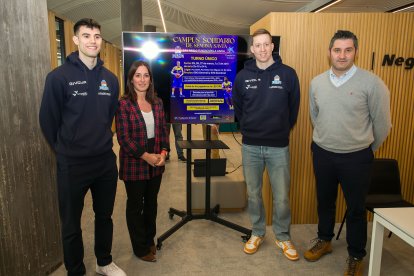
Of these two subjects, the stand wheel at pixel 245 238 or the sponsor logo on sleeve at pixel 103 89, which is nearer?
the sponsor logo on sleeve at pixel 103 89

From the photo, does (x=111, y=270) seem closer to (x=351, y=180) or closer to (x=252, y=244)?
(x=252, y=244)

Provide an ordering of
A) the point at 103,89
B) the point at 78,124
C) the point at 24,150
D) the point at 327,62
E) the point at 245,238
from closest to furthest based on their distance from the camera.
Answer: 1. the point at 78,124
2. the point at 103,89
3. the point at 24,150
4. the point at 245,238
5. the point at 327,62

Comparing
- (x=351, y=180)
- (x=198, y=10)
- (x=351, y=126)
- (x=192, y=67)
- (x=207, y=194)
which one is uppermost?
(x=198, y=10)

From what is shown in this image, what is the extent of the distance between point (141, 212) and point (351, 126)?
176cm

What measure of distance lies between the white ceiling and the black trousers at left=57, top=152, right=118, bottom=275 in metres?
5.29

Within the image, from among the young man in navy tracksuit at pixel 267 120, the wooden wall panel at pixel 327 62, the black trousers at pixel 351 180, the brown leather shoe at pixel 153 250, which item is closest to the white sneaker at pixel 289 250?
the young man in navy tracksuit at pixel 267 120

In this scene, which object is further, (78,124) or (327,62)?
(327,62)

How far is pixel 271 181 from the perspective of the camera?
2832 mm

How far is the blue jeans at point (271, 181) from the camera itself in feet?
8.94

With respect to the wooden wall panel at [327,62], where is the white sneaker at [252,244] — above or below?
below

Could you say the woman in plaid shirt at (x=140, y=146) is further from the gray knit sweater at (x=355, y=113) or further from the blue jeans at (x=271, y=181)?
the gray knit sweater at (x=355, y=113)

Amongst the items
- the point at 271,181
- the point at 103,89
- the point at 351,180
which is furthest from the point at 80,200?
the point at 351,180

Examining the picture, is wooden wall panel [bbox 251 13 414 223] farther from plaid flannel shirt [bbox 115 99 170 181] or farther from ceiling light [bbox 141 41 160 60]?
plaid flannel shirt [bbox 115 99 170 181]

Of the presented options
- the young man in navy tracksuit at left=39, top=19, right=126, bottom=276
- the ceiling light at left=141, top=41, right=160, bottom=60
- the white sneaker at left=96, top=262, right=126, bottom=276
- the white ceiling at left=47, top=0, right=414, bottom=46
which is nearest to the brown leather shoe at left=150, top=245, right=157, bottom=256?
the white sneaker at left=96, top=262, right=126, bottom=276
